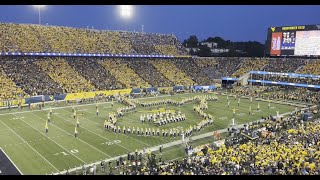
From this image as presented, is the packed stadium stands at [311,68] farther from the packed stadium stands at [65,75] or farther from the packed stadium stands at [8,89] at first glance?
the packed stadium stands at [8,89]

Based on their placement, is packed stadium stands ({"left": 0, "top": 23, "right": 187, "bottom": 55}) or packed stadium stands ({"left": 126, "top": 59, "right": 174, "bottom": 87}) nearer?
packed stadium stands ({"left": 0, "top": 23, "right": 187, "bottom": 55})

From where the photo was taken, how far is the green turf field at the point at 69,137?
54.6 feet

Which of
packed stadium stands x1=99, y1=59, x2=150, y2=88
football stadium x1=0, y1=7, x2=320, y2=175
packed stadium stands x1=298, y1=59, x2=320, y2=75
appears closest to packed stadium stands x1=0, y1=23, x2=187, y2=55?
football stadium x1=0, y1=7, x2=320, y2=175

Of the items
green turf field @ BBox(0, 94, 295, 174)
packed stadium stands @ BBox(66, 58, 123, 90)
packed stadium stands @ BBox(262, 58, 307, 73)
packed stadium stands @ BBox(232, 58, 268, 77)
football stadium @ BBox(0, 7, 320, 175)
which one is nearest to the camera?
football stadium @ BBox(0, 7, 320, 175)

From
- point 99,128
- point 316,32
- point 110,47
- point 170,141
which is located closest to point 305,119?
point 170,141

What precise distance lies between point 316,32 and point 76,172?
140 ft

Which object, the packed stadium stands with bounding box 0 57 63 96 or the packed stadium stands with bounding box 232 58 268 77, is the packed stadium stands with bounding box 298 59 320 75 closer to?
the packed stadium stands with bounding box 232 58 268 77

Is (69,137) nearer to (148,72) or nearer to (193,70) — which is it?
(148,72)

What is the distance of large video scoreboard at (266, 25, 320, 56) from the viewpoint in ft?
155

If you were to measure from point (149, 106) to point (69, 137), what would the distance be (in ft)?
42.4

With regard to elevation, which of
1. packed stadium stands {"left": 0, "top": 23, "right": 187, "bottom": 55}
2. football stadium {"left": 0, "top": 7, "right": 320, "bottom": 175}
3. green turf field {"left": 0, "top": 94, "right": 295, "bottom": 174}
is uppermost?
packed stadium stands {"left": 0, "top": 23, "right": 187, "bottom": 55}

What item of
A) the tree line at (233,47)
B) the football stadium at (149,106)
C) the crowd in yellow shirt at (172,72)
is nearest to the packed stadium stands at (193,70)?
the football stadium at (149,106)

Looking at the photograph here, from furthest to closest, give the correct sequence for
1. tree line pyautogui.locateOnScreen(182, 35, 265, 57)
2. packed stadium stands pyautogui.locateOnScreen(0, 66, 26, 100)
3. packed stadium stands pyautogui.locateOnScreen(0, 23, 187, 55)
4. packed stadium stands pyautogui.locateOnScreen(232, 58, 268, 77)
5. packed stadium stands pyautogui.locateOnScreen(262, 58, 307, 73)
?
tree line pyautogui.locateOnScreen(182, 35, 265, 57) < packed stadium stands pyautogui.locateOnScreen(232, 58, 268, 77) < packed stadium stands pyautogui.locateOnScreen(262, 58, 307, 73) < packed stadium stands pyautogui.locateOnScreen(0, 23, 187, 55) < packed stadium stands pyautogui.locateOnScreen(0, 66, 26, 100)

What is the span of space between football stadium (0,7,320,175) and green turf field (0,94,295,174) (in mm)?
72
